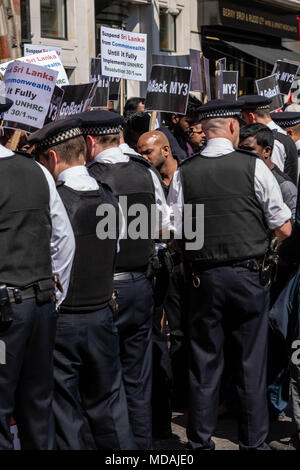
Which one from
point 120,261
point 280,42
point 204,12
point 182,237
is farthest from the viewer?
point 280,42

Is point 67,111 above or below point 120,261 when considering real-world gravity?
above

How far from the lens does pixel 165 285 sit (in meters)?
5.39

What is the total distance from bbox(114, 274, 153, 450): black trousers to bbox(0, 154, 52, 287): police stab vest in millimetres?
1015

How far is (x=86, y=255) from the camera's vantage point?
4023mm

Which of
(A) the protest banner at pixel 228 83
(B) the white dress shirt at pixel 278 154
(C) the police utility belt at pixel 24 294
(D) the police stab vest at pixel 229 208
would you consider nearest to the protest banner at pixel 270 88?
(A) the protest banner at pixel 228 83

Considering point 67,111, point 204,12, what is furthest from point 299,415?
point 204,12

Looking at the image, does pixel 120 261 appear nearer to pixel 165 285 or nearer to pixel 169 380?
pixel 165 285

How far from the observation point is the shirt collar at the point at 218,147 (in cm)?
473

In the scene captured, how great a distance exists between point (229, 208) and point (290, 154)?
2.67 meters

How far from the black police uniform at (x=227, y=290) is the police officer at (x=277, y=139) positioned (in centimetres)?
228

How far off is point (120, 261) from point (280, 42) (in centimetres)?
1881

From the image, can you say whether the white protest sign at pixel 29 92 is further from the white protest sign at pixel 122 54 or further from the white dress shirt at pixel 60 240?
the white protest sign at pixel 122 54

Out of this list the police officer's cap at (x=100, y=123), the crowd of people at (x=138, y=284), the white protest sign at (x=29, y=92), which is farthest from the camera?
the white protest sign at (x=29, y=92)
